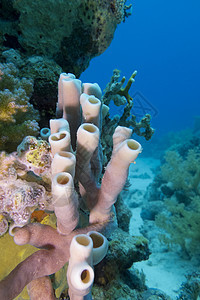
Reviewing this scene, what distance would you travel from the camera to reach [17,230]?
1322mm

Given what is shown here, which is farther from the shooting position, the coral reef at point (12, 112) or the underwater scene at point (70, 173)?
the coral reef at point (12, 112)

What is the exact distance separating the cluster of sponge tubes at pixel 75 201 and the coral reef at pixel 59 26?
204 centimetres

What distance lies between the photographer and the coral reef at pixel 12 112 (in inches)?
58.7

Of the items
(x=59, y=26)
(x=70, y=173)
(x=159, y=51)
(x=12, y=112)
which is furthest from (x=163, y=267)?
(x=159, y=51)

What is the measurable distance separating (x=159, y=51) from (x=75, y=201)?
142 m

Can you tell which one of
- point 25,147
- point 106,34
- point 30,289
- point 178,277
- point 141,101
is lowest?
point 178,277

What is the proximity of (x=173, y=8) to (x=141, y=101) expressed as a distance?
477ft

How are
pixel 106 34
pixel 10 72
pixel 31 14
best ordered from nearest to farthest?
pixel 10 72, pixel 31 14, pixel 106 34

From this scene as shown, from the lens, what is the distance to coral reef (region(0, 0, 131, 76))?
302cm

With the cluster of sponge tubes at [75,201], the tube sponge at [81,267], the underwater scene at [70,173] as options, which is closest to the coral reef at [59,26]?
the underwater scene at [70,173]

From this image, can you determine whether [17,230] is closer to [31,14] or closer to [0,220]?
[0,220]

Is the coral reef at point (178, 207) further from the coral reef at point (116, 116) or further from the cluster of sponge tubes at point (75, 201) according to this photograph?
the cluster of sponge tubes at point (75, 201)

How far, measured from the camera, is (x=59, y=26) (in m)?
3.18

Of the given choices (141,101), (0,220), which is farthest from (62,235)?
(141,101)
